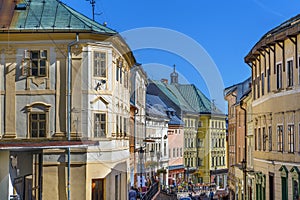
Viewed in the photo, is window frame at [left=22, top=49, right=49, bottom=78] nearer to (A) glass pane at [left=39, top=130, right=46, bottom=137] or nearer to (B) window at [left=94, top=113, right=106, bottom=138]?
(A) glass pane at [left=39, top=130, right=46, bottom=137]

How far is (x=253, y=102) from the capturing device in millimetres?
30578

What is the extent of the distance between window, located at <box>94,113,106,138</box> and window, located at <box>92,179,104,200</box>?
184cm

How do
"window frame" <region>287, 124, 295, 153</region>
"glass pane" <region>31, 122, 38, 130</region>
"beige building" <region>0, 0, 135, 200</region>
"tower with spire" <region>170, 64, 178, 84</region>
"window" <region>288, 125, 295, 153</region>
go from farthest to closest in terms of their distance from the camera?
1. "glass pane" <region>31, 122, 38, 130</region>
2. "beige building" <region>0, 0, 135, 200</region>
3. "window" <region>288, 125, 295, 153</region>
4. "window frame" <region>287, 124, 295, 153</region>
5. "tower with spire" <region>170, 64, 178, 84</region>

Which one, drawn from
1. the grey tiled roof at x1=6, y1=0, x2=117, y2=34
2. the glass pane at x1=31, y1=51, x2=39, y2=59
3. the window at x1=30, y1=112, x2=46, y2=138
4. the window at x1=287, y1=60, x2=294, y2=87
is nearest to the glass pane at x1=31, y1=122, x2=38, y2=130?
the window at x1=30, y1=112, x2=46, y2=138

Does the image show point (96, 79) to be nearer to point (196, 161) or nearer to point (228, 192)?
point (196, 161)

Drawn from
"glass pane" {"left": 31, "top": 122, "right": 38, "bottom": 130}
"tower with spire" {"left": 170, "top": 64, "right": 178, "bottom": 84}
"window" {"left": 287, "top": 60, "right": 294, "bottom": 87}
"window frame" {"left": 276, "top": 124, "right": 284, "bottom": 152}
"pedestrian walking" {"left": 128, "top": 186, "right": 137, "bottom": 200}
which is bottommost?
"pedestrian walking" {"left": 128, "top": 186, "right": 137, "bottom": 200}

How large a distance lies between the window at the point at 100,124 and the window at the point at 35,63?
2.70 meters

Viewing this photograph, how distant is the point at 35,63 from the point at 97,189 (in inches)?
219

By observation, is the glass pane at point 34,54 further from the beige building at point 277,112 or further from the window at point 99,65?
the beige building at point 277,112

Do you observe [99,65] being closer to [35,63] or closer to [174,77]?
[35,63]

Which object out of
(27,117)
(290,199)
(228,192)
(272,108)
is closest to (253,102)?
(272,108)

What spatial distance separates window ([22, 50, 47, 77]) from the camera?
967 inches

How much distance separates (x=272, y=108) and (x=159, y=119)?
1120 cm

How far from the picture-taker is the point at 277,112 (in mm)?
23766
